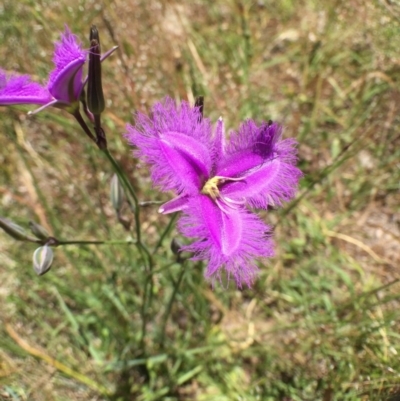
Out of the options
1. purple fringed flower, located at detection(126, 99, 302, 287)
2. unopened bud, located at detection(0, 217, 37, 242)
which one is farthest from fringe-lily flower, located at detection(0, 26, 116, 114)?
unopened bud, located at detection(0, 217, 37, 242)

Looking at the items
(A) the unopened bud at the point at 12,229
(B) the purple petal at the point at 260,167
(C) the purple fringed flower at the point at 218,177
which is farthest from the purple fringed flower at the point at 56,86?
(B) the purple petal at the point at 260,167

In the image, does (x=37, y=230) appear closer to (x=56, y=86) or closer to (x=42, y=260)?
(x=42, y=260)

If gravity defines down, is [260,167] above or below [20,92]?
below

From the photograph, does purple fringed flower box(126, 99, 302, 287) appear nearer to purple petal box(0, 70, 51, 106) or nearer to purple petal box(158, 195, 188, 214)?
purple petal box(158, 195, 188, 214)

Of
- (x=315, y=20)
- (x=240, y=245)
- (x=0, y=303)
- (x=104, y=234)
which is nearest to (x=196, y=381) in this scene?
(x=104, y=234)

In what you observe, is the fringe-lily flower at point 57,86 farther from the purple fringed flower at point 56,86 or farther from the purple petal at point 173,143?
the purple petal at point 173,143

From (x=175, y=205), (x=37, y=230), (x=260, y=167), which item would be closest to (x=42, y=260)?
(x=37, y=230)
